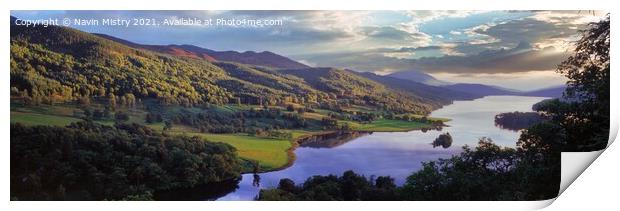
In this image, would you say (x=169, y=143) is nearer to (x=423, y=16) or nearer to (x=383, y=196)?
(x=383, y=196)

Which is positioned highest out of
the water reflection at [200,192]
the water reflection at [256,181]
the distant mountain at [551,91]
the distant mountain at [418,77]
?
the distant mountain at [418,77]

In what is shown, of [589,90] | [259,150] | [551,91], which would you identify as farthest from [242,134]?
[589,90]

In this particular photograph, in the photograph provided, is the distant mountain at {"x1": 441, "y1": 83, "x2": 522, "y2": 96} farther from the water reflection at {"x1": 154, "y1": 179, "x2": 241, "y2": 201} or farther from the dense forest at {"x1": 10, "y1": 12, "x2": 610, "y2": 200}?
the water reflection at {"x1": 154, "y1": 179, "x2": 241, "y2": 201}

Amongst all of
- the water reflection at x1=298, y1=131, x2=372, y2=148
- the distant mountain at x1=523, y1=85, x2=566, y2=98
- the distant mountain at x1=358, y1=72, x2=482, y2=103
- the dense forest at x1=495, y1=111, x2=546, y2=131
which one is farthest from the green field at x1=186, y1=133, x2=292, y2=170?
the distant mountain at x1=523, y1=85, x2=566, y2=98

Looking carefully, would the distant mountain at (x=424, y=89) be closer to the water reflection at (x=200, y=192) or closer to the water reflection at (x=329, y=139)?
the water reflection at (x=329, y=139)

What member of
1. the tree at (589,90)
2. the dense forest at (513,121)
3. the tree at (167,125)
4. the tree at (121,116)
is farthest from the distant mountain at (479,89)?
the tree at (121,116)

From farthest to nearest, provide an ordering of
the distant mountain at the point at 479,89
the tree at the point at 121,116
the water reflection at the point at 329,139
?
1. the distant mountain at the point at 479,89
2. the water reflection at the point at 329,139
3. the tree at the point at 121,116

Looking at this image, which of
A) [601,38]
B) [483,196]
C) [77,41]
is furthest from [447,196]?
[77,41]
